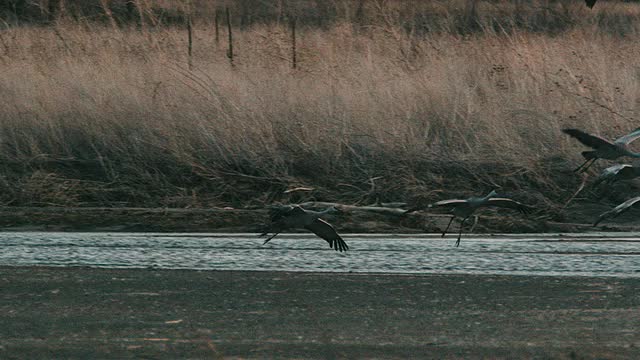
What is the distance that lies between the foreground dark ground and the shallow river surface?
24cm

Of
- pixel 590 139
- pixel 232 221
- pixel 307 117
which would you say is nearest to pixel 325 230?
pixel 590 139

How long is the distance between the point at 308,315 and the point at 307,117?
488 cm

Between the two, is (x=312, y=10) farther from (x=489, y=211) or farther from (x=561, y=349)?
(x=561, y=349)

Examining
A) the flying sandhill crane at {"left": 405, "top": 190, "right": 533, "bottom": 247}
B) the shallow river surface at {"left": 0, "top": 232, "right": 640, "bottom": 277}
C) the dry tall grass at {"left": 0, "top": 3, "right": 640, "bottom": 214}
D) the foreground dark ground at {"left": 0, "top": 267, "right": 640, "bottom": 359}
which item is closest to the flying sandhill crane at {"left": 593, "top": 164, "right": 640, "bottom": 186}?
the flying sandhill crane at {"left": 405, "top": 190, "right": 533, "bottom": 247}

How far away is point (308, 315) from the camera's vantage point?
191 inches

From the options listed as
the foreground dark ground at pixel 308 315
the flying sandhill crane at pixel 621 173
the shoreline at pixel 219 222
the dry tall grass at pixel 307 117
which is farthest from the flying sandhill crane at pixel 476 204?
the dry tall grass at pixel 307 117

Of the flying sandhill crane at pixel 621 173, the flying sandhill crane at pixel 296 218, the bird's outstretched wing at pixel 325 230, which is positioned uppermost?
the flying sandhill crane at pixel 621 173

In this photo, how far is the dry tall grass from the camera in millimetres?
8531

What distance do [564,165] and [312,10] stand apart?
997cm

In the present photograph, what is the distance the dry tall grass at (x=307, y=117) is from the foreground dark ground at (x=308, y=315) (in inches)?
105

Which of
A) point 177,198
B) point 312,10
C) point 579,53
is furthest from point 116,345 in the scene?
point 312,10

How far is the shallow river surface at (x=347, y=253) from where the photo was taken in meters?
5.99

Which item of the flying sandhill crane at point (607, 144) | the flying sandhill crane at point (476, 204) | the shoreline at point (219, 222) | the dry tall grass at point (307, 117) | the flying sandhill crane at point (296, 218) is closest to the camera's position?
the flying sandhill crane at point (476, 204)

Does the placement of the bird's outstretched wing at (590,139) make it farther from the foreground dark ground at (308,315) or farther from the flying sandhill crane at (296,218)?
the flying sandhill crane at (296,218)
